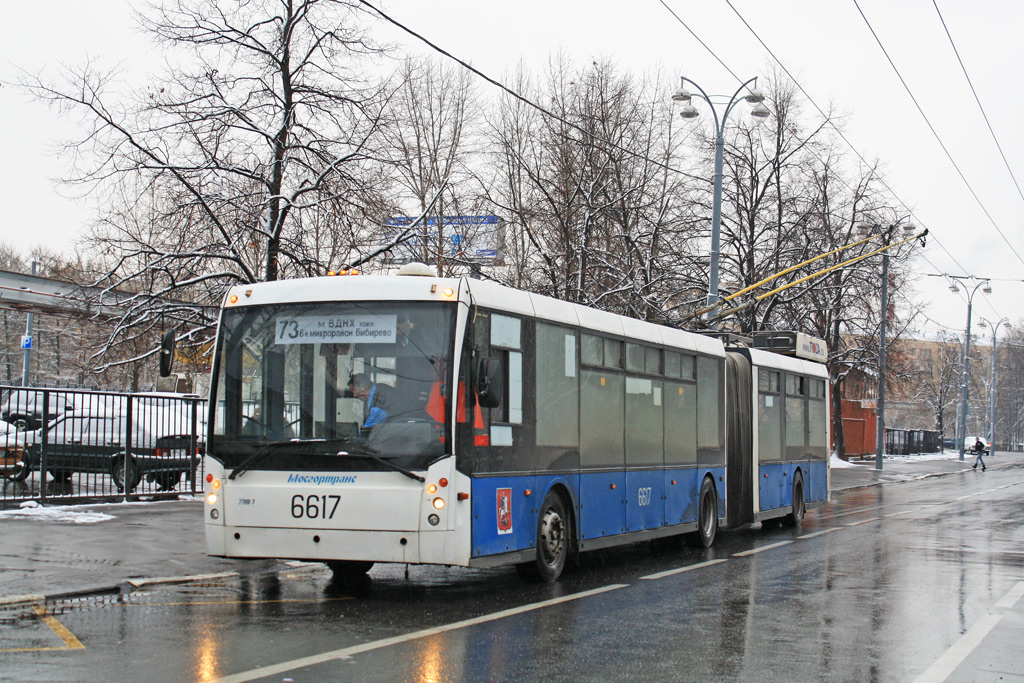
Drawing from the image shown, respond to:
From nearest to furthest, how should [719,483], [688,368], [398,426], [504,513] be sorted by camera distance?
[398,426] < [504,513] < [688,368] < [719,483]

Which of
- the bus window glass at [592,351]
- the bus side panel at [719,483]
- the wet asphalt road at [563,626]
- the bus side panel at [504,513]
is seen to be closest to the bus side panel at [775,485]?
the bus side panel at [719,483]

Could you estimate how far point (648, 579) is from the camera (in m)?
11.9

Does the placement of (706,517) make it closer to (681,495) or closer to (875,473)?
(681,495)

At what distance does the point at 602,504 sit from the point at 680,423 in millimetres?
2911

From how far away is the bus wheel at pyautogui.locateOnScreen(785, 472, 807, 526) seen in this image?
20.1 metres

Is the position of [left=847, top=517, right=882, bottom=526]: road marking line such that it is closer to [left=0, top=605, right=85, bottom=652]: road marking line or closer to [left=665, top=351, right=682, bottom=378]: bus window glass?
[left=665, top=351, right=682, bottom=378]: bus window glass

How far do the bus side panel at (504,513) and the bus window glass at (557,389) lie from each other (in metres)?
0.64

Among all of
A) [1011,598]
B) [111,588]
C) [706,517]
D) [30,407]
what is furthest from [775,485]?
[111,588]

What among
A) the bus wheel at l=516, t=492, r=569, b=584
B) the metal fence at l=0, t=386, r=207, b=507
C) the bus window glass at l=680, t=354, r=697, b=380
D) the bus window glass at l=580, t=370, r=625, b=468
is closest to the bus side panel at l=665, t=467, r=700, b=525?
the bus window glass at l=680, t=354, r=697, b=380

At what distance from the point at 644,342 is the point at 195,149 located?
9702 mm

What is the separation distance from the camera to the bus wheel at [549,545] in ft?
36.2

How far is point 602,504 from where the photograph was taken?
1250 cm

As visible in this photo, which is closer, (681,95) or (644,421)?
(644,421)

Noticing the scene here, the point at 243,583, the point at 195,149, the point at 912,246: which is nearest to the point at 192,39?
the point at 195,149
